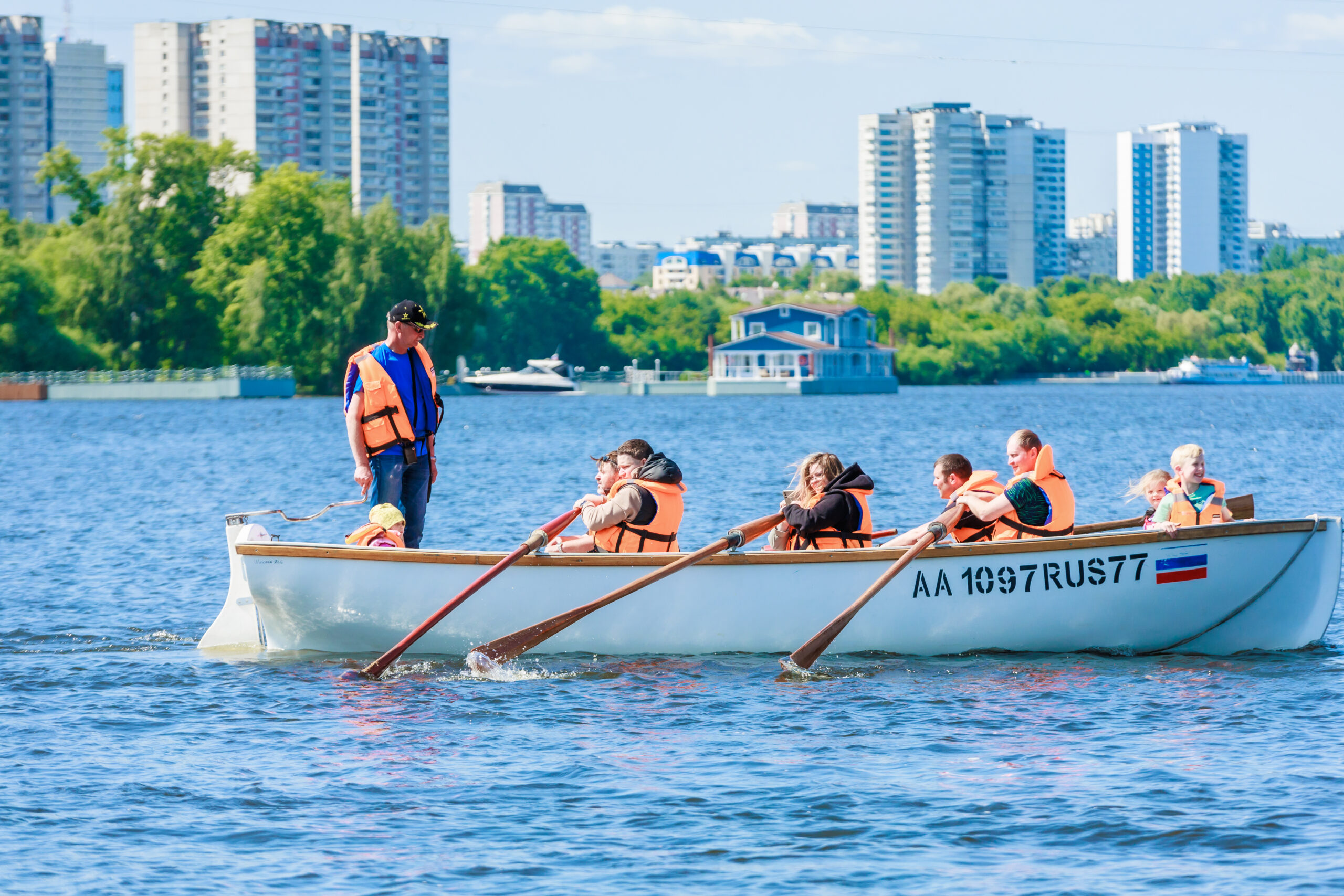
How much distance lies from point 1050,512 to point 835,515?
1.37m

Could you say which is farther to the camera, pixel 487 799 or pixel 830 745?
pixel 830 745

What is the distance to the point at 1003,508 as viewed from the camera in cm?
1020

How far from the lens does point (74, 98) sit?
15212cm

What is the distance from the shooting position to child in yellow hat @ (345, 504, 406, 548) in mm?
10367

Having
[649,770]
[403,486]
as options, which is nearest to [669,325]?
[403,486]

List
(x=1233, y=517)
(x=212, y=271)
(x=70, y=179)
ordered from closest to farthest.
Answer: (x=1233, y=517) < (x=212, y=271) < (x=70, y=179)

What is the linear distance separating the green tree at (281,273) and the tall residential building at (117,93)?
359 feet


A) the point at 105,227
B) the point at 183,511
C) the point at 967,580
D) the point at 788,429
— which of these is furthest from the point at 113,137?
the point at 967,580

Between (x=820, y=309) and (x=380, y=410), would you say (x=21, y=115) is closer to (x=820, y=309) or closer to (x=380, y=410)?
(x=820, y=309)

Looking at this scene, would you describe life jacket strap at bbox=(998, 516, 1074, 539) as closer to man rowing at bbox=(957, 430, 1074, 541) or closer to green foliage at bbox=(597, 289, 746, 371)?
→ man rowing at bbox=(957, 430, 1074, 541)

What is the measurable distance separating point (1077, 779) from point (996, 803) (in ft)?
1.96

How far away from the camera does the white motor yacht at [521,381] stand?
101 meters

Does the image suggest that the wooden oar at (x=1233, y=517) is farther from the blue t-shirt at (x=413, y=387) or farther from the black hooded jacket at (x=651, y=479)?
the blue t-shirt at (x=413, y=387)

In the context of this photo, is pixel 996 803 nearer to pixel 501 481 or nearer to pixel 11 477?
pixel 501 481
